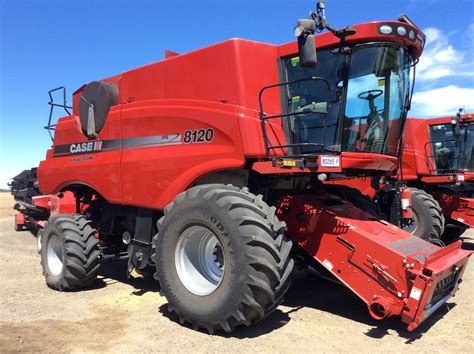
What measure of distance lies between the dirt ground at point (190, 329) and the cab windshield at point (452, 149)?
16.1ft

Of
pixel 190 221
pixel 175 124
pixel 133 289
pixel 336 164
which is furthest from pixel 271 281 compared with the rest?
pixel 133 289

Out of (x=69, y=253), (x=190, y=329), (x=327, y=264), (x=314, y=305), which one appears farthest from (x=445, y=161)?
(x=69, y=253)

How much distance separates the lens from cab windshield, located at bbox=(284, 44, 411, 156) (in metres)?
4.56

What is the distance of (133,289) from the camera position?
5930 mm

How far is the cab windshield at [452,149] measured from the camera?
10.3m

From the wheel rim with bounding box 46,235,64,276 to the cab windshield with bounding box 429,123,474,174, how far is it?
842 centimetres

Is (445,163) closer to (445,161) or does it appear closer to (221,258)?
(445,161)

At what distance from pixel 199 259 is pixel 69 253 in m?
2.09

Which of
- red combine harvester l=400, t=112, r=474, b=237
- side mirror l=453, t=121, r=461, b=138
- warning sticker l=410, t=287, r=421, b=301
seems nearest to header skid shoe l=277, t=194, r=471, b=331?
warning sticker l=410, t=287, r=421, b=301

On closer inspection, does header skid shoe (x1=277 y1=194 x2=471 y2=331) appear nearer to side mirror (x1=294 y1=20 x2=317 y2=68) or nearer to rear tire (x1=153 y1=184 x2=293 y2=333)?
rear tire (x1=153 y1=184 x2=293 y2=333)

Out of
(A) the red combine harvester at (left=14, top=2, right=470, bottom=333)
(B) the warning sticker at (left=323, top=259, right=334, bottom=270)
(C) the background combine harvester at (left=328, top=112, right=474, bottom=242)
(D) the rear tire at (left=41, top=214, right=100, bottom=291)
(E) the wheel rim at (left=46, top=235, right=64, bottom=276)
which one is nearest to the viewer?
(A) the red combine harvester at (left=14, top=2, right=470, bottom=333)

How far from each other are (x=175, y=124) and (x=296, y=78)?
4.89 ft

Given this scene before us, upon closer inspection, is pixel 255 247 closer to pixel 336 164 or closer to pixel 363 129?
pixel 336 164

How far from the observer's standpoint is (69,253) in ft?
18.9
